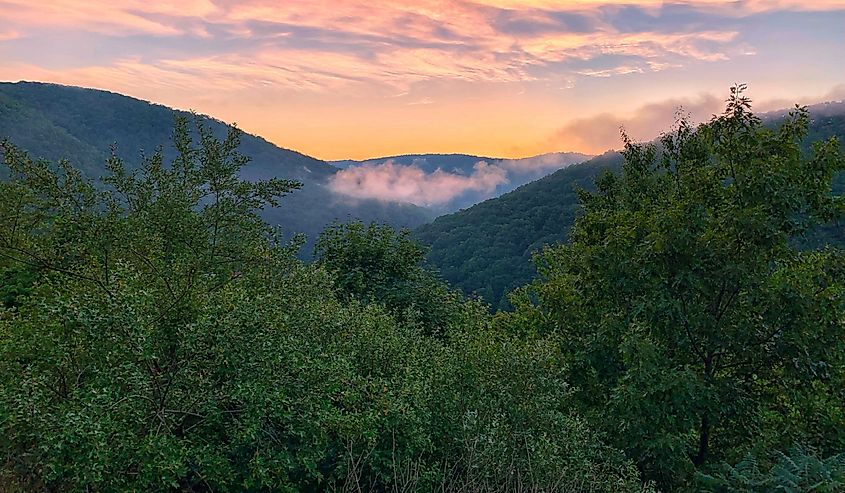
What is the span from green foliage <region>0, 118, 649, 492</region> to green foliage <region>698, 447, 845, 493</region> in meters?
1.88

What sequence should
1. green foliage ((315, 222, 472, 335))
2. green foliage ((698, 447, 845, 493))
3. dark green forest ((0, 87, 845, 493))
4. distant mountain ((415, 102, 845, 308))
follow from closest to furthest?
dark green forest ((0, 87, 845, 493)), green foliage ((698, 447, 845, 493)), green foliage ((315, 222, 472, 335)), distant mountain ((415, 102, 845, 308))

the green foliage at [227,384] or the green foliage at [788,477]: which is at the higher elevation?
the green foliage at [227,384]

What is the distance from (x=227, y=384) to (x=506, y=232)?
89400mm

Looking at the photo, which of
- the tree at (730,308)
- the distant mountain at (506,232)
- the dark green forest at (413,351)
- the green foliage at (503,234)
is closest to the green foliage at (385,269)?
the dark green forest at (413,351)

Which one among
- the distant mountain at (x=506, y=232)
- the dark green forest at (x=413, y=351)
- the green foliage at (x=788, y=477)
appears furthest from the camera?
the distant mountain at (x=506, y=232)

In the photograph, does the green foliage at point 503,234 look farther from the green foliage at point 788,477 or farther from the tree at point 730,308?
the green foliage at point 788,477

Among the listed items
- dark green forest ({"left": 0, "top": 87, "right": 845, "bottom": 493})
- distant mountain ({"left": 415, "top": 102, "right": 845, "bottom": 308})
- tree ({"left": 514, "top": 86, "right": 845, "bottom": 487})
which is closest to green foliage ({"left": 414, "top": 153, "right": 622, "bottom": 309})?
distant mountain ({"left": 415, "top": 102, "right": 845, "bottom": 308})

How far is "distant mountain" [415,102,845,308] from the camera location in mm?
75062

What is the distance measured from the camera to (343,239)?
85.6 feet

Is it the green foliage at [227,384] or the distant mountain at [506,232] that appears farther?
the distant mountain at [506,232]

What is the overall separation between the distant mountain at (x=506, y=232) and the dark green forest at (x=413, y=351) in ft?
147

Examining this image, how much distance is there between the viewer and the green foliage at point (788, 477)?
27.2 feet

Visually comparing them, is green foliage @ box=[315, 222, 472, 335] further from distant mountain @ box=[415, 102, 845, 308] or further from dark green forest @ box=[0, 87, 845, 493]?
distant mountain @ box=[415, 102, 845, 308]

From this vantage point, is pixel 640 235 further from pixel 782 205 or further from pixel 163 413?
pixel 163 413
